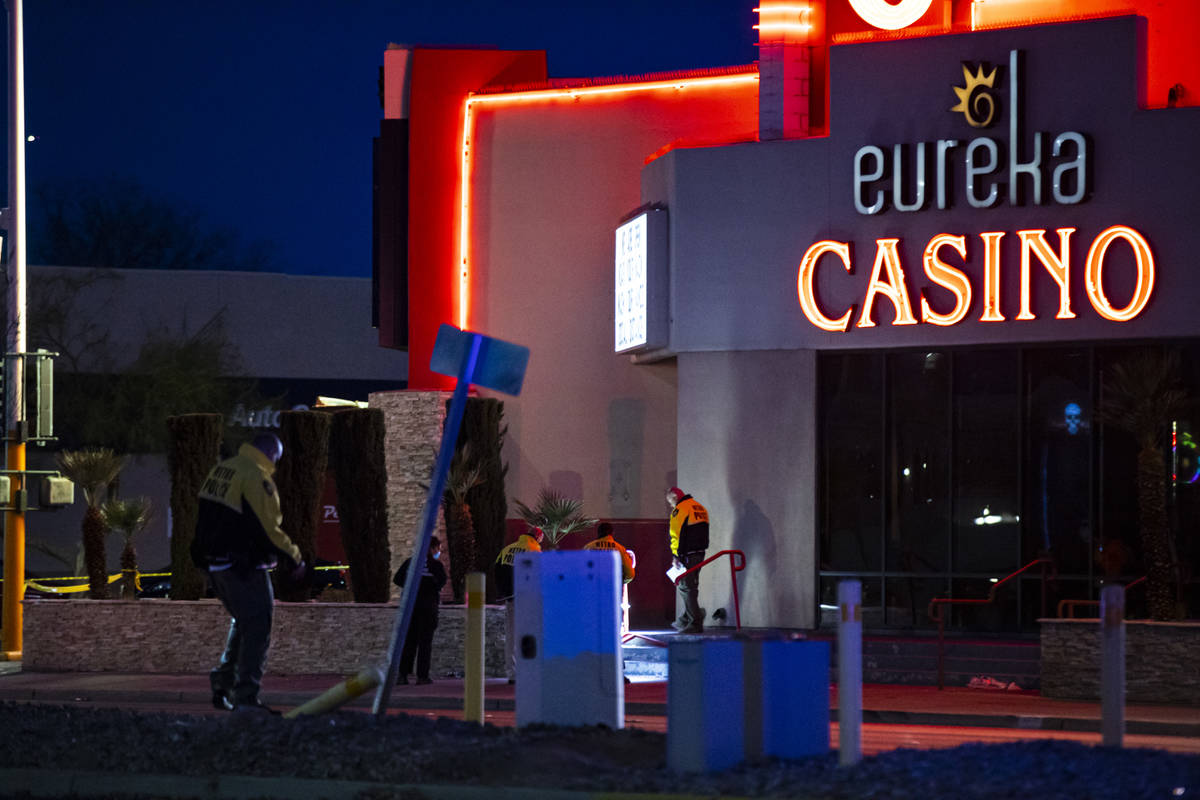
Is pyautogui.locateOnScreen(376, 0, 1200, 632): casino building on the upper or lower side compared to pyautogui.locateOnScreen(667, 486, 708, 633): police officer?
upper

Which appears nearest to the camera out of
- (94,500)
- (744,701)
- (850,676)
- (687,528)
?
(744,701)

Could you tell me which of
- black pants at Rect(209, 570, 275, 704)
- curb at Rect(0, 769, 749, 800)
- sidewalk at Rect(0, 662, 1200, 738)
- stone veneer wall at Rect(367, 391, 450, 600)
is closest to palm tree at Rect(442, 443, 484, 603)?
stone veneer wall at Rect(367, 391, 450, 600)

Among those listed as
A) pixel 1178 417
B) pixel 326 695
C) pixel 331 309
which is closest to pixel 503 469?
pixel 1178 417

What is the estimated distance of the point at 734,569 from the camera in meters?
21.4

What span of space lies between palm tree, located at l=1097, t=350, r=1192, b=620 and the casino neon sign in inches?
60.1

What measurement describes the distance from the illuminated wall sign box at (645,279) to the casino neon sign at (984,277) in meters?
2.24

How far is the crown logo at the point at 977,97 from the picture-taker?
21469 millimetres

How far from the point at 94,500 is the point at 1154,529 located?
45.6 feet

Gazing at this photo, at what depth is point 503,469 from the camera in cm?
2372

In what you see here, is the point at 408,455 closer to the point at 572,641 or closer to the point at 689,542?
the point at 689,542

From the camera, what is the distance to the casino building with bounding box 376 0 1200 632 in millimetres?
20859

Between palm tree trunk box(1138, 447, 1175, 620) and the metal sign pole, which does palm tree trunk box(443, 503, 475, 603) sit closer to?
palm tree trunk box(1138, 447, 1175, 620)

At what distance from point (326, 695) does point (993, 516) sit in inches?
535

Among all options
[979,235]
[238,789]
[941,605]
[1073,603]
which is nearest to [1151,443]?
A: [1073,603]
